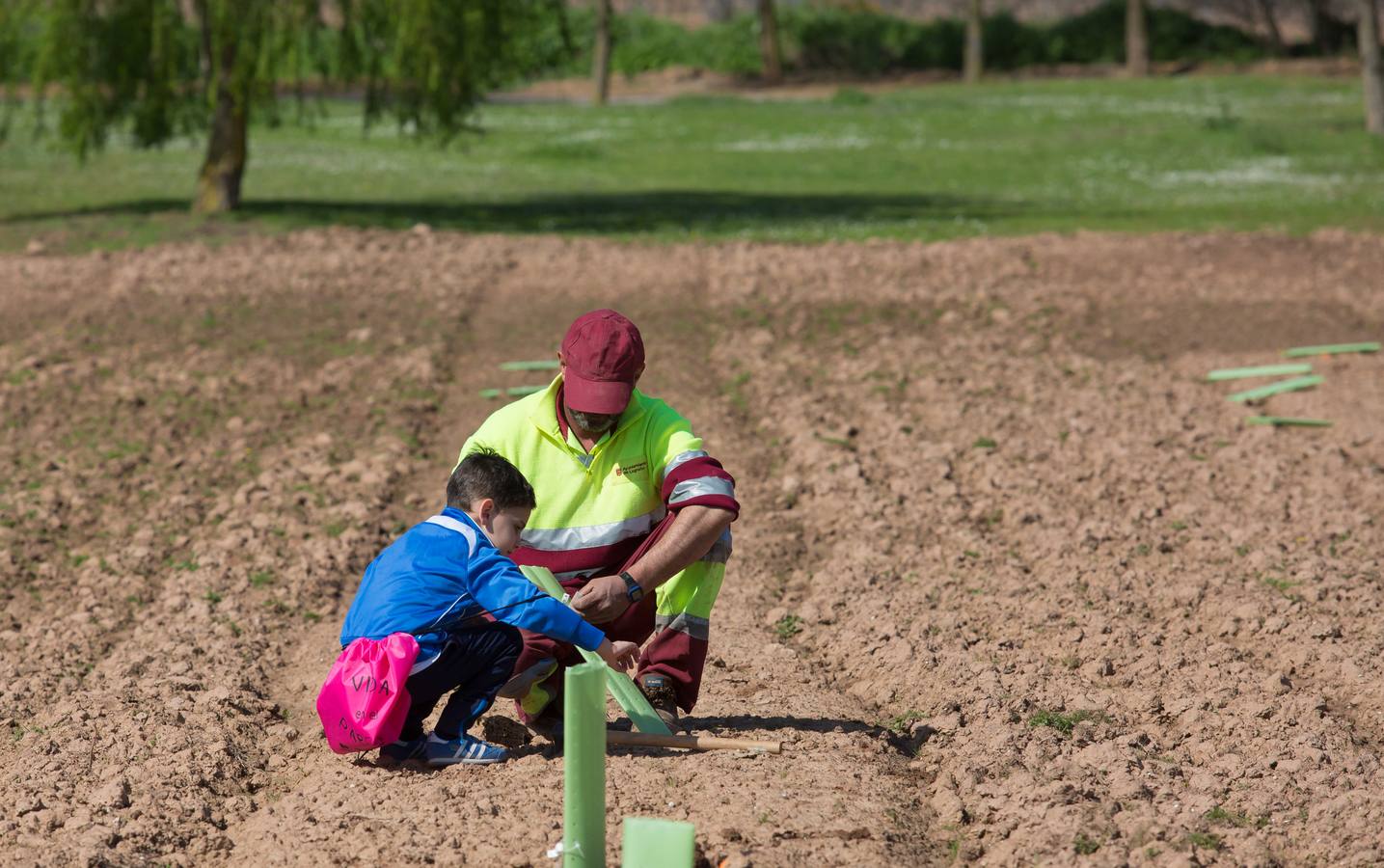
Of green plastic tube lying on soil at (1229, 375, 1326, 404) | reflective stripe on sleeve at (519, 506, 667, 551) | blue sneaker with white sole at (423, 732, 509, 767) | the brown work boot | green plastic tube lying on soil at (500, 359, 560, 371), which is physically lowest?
green plastic tube lying on soil at (500, 359, 560, 371)

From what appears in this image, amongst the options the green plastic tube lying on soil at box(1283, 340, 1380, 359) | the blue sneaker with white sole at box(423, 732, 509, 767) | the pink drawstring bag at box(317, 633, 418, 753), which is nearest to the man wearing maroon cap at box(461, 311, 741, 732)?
the blue sneaker with white sole at box(423, 732, 509, 767)

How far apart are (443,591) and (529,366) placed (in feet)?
22.3

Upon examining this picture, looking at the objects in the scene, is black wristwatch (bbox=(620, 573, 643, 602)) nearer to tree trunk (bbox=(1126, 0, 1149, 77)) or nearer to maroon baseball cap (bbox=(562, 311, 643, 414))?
maroon baseball cap (bbox=(562, 311, 643, 414))

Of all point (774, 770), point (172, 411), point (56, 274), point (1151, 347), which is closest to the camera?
point (774, 770)

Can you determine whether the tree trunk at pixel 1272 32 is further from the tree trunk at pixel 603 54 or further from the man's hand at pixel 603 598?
the man's hand at pixel 603 598

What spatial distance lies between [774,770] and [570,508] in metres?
1.08

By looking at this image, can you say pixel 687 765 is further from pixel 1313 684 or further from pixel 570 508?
pixel 1313 684

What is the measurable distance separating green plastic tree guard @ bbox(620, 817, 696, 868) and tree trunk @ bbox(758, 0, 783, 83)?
4443 centimetres

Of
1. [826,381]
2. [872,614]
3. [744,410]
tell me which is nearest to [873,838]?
[872,614]

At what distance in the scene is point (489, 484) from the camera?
4.63 metres

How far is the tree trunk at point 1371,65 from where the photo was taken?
950 inches

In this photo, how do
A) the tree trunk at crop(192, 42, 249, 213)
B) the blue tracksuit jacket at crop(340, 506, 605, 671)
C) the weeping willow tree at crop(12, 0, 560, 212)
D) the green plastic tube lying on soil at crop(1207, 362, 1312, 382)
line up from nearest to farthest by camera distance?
1. the blue tracksuit jacket at crop(340, 506, 605, 671)
2. the green plastic tube lying on soil at crop(1207, 362, 1312, 382)
3. the weeping willow tree at crop(12, 0, 560, 212)
4. the tree trunk at crop(192, 42, 249, 213)

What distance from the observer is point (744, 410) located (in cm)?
1056

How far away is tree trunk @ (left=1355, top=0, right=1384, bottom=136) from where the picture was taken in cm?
2412
